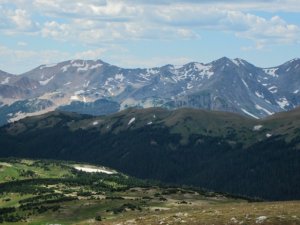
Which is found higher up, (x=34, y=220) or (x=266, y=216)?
(x=266, y=216)

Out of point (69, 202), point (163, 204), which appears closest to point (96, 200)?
point (69, 202)

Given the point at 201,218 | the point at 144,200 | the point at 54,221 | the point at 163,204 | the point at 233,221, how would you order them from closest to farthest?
the point at 233,221
the point at 201,218
the point at 54,221
the point at 163,204
the point at 144,200

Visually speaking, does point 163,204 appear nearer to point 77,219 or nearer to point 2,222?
point 77,219

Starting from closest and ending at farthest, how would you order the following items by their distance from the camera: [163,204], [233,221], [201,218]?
1. [233,221]
2. [201,218]
3. [163,204]

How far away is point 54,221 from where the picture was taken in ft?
505

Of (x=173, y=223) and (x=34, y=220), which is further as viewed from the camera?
(x=34, y=220)

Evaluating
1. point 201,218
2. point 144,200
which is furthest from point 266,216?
point 144,200

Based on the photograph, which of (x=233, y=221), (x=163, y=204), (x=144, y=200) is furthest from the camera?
(x=144, y=200)

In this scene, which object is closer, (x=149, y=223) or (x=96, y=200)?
(x=149, y=223)

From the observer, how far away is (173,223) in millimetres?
91812

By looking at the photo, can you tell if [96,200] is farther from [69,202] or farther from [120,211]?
[120,211]

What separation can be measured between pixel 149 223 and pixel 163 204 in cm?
8802

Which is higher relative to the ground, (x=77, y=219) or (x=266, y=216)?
(x=266, y=216)

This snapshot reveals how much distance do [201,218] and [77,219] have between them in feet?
227
